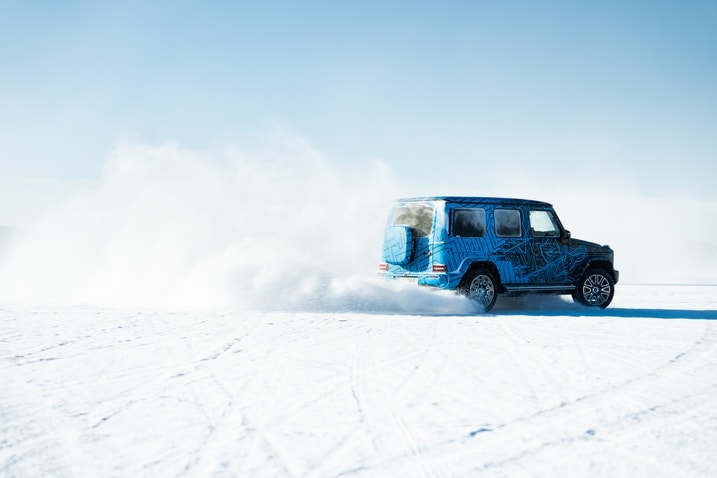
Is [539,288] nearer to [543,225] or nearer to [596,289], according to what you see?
[543,225]

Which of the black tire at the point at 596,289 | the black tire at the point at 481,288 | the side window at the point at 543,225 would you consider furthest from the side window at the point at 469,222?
the black tire at the point at 596,289

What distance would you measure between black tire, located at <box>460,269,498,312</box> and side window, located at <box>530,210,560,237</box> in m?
1.31

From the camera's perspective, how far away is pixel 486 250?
1193 cm

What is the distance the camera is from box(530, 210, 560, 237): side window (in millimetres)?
12508

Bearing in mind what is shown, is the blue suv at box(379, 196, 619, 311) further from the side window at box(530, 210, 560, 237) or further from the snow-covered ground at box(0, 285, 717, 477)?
the snow-covered ground at box(0, 285, 717, 477)

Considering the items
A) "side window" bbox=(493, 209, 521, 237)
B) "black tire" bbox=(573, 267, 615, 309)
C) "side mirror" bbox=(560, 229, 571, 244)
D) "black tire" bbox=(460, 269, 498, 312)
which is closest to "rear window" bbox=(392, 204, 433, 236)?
"black tire" bbox=(460, 269, 498, 312)

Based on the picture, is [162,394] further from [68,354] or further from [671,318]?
[671,318]

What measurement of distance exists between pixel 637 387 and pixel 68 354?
581cm

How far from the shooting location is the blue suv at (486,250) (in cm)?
1162

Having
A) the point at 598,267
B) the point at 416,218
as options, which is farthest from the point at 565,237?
the point at 416,218

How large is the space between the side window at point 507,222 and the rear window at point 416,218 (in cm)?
126

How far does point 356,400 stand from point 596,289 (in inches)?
360

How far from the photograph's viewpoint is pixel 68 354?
24.1 ft

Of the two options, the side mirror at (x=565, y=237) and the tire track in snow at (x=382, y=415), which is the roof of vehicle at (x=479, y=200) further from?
the tire track in snow at (x=382, y=415)
